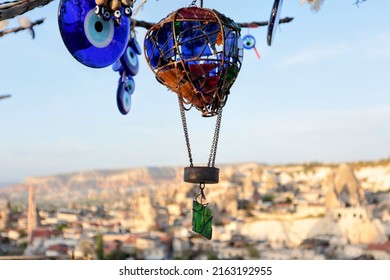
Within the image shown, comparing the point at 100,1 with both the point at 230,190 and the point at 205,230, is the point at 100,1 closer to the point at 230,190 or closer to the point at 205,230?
the point at 205,230

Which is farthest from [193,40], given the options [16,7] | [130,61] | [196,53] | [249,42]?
[249,42]

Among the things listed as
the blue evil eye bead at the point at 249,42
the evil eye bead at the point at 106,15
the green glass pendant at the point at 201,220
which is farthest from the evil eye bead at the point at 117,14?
the blue evil eye bead at the point at 249,42

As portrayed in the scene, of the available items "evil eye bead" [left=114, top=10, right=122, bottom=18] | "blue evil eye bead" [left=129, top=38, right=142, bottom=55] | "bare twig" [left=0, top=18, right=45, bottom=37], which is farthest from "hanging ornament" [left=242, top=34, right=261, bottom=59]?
"evil eye bead" [left=114, top=10, right=122, bottom=18]

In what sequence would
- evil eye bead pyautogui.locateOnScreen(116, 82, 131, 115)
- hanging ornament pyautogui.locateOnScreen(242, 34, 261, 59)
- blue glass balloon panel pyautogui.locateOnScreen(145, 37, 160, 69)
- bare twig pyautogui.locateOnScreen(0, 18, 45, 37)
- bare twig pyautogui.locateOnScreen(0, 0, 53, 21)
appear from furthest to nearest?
hanging ornament pyautogui.locateOnScreen(242, 34, 261, 59) < evil eye bead pyautogui.locateOnScreen(116, 82, 131, 115) < bare twig pyautogui.locateOnScreen(0, 18, 45, 37) < blue glass balloon panel pyautogui.locateOnScreen(145, 37, 160, 69) < bare twig pyautogui.locateOnScreen(0, 0, 53, 21)

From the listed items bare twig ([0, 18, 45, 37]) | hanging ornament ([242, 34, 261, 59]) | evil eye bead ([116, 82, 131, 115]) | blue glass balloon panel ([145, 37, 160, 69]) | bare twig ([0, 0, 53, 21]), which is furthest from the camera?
hanging ornament ([242, 34, 261, 59])

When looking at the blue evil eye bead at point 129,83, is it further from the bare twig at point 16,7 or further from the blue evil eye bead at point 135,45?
the bare twig at point 16,7

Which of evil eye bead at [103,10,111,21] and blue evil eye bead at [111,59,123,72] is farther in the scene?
blue evil eye bead at [111,59,123,72]

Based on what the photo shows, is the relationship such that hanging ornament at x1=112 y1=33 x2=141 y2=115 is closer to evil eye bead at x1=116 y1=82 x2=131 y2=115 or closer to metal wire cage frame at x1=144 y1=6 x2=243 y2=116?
evil eye bead at x1=116 y1=82 x2=131 y2=115
